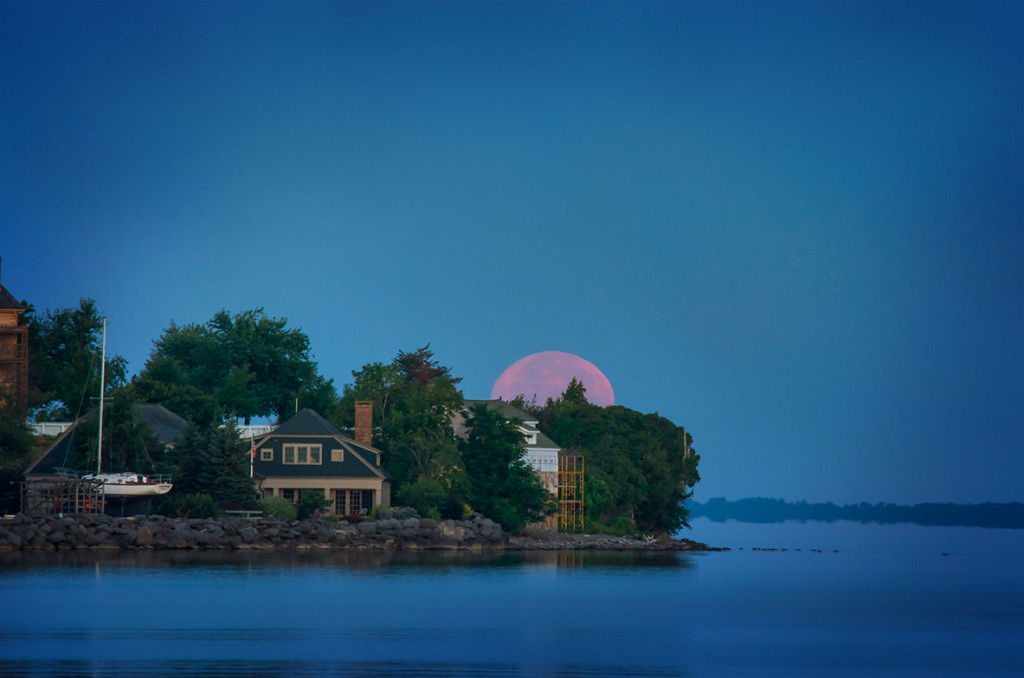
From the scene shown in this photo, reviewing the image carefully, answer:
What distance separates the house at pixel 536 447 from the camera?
90188 millimetres

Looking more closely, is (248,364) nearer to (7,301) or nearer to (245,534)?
(7,301)

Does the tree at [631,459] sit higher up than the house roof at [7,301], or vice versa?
the house roof at [7,301]

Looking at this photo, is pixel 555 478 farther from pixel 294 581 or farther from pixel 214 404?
pixel 294 581

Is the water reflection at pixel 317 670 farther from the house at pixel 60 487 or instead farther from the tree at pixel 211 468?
the tree at pixel 211 468

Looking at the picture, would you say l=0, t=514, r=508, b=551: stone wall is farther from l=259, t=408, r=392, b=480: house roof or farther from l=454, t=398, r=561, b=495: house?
l=454, t=398, r=561, b=495: house

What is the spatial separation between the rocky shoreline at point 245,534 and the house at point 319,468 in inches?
122

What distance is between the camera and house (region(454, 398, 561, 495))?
3551 inches

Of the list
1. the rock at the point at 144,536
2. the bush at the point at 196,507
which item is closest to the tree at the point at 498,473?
the bush at the point at 196,507

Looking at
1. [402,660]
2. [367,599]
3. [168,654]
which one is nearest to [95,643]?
[168,654]

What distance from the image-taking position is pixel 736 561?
9038 cm

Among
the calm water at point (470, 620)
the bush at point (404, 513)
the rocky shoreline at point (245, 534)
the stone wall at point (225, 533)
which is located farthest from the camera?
the bush at point (404, 513)

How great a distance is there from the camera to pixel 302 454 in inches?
3135

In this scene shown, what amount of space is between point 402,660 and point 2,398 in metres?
54.5

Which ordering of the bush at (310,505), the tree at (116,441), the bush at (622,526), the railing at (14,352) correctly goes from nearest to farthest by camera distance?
the tree at (116,441)
the bush at (310,505)
the railing at (14,352)
the bush at (622,526)
